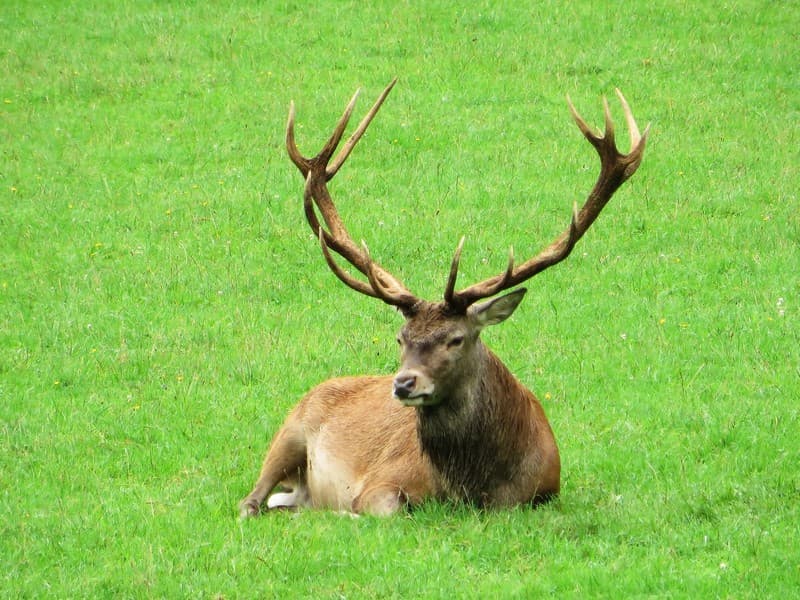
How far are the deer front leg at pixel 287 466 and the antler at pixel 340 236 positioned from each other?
48.8 inches

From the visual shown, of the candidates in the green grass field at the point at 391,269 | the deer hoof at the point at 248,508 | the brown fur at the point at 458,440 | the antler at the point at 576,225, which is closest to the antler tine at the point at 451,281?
the antler at the point at 576,225

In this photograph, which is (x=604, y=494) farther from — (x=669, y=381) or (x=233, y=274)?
(x=233, y=274)

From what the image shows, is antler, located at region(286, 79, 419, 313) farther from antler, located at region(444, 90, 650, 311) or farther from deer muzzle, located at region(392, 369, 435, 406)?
deer muzzle, located at region(392, 369, 435, 406)

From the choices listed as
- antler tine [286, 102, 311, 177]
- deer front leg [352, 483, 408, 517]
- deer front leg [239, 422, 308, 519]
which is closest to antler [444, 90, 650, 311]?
deer front leg [352, 483, 408, 517]

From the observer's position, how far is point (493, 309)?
8734 mm

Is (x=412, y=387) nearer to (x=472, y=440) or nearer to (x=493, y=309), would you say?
(x=472, y=440)

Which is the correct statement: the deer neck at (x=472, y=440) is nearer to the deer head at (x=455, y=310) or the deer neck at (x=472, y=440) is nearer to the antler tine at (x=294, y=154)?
the deer head at (x=455, y=310)

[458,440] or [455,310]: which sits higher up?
[455,310]

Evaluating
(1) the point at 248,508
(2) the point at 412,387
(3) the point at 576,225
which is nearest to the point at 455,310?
(2) the point at 412,387

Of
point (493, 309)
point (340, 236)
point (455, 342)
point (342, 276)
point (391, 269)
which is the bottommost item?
point (391, 269)

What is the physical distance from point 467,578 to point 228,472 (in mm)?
2900

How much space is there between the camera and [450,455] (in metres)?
8.71

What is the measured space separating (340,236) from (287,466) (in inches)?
65.3

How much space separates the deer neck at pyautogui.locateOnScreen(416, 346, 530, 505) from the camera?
8664 mm
